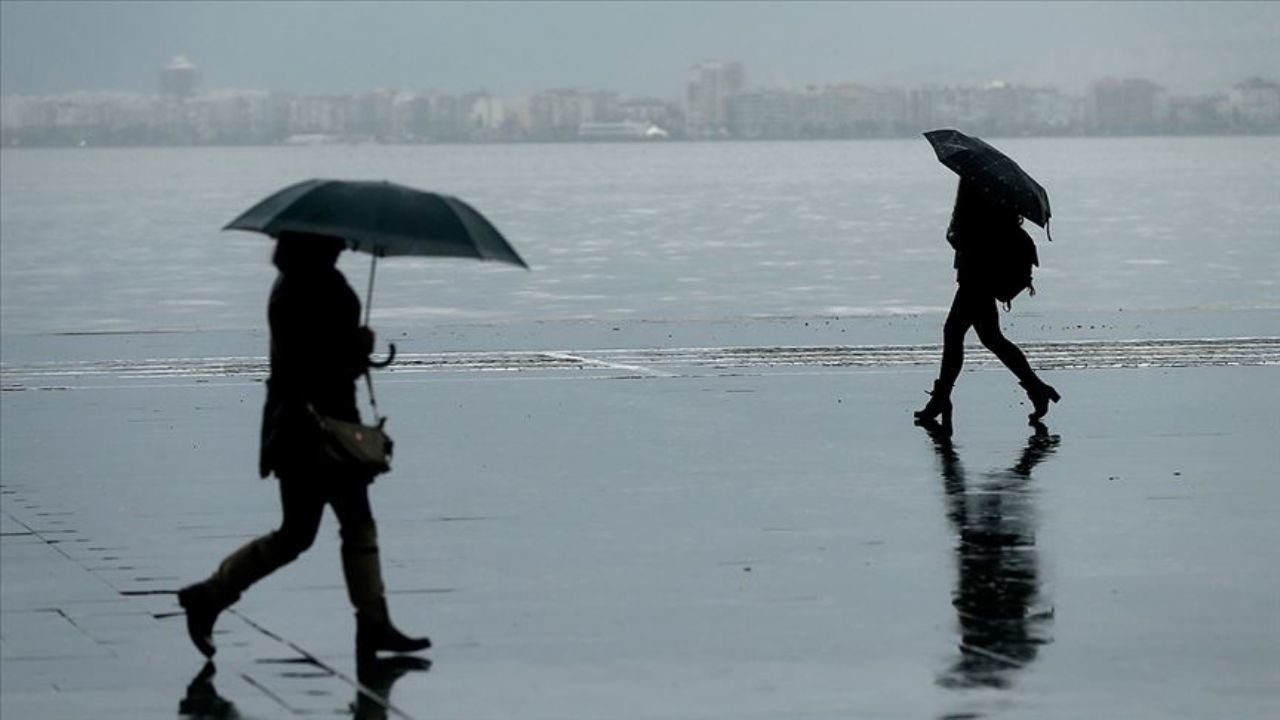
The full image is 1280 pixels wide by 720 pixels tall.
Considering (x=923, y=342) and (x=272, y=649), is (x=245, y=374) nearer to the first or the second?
(x=923, y=342)

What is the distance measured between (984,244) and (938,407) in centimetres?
99

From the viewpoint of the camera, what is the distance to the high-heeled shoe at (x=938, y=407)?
1731 centimetres

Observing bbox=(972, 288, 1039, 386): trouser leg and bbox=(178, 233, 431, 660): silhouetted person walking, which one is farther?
bbox=(972, 288, 1039, 386): trouser leg

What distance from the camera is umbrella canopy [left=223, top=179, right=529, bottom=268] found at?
31.1ft

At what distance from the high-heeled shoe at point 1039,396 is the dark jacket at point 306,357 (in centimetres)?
869

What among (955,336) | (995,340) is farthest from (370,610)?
(995,340)

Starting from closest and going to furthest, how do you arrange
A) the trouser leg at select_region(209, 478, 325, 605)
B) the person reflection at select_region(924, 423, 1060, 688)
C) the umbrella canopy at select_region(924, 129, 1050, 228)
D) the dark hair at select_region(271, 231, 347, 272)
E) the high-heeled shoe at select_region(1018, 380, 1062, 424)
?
the person reflection at select_region(924, 423, 1060, 688)
the dark hair at select_region(271, 231, 347, 272)
the trouser leg at select_region(209, 478, 325, 605)
the umbrella canopy at select_region(924, 129, 1050, 228)
the high-heeled shoe at select_region(1018, 380, 1062, 424)

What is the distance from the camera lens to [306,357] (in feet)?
31.3

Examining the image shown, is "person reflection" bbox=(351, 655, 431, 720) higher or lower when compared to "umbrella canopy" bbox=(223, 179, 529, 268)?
lower

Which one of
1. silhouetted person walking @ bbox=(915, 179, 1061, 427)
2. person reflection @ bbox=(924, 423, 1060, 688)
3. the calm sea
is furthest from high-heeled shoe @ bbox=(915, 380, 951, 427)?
the calm sea

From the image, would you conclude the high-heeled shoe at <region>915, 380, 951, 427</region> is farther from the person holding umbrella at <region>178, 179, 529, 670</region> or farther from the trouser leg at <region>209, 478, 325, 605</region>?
the trouser leg at <region>209, 478, 325, 605</region>

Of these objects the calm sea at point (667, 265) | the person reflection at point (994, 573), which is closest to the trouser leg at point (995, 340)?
the person reflection at point (994, 573)

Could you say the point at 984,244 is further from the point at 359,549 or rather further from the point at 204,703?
the point at 204,703

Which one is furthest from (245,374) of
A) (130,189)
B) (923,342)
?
(130,189)
